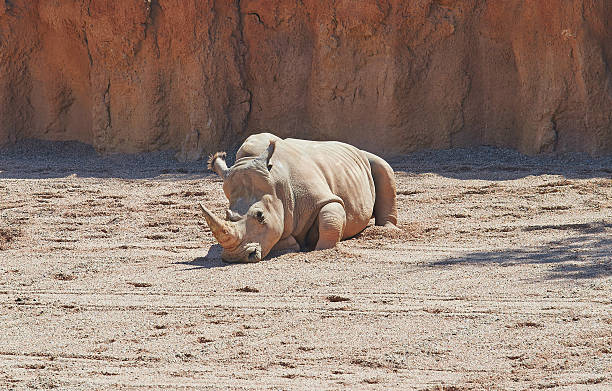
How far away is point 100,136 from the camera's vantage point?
625 inches

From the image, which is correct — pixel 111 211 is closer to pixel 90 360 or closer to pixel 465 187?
pixel 465 187

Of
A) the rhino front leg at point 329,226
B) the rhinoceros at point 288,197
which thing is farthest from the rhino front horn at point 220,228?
the rhino front leg at point 329,226

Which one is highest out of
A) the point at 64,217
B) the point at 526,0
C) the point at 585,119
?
the point at 526,0

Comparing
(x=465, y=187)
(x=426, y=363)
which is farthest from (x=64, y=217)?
(x=426, y=363)

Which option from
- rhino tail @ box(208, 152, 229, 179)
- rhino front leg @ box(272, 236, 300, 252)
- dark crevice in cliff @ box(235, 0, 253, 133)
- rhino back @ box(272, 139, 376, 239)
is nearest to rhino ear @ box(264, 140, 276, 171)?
rhino back @ box(272, 139, 376, 239)

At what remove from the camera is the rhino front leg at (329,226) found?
7.79 m

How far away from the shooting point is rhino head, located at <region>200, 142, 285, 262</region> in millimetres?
7215

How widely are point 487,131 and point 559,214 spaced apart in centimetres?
534

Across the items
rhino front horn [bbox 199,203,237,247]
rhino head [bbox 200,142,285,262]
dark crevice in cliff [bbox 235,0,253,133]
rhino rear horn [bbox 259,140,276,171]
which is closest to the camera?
rhino front horn [bbox 199,203,237,247]

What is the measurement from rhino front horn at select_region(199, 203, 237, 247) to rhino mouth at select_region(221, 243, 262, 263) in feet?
0.41

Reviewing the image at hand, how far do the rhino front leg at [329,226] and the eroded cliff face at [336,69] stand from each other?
22.4 feet

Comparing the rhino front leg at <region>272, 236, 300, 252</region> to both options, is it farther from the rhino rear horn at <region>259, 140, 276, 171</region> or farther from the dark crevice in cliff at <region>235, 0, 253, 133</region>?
the dark crevice in cliff at <region>235, 0, 253, 133</region>

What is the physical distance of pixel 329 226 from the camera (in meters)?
7.79

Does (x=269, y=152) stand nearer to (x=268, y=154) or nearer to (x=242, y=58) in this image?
(x=268, y=154)
